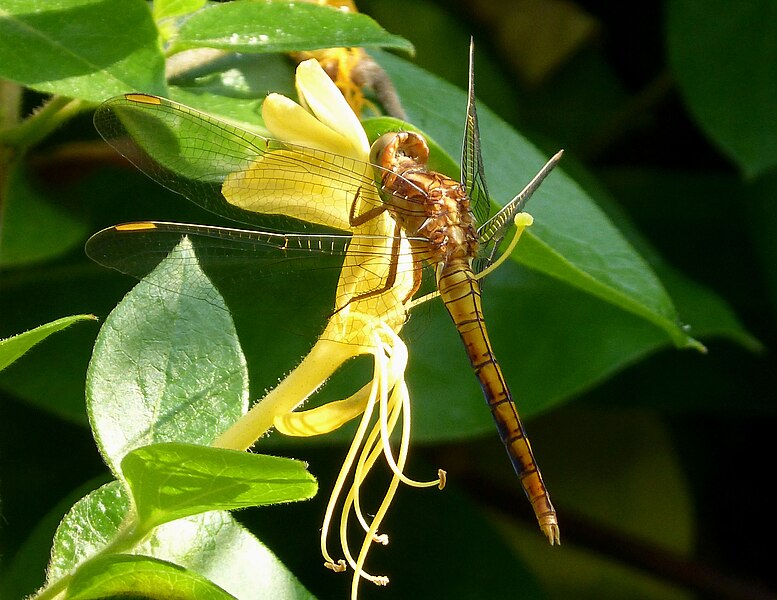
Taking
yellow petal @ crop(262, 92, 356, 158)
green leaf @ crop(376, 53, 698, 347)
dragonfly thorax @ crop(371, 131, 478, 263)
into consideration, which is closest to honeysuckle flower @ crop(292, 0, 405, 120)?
green leaf @ crop(376, 53, 698, 347)

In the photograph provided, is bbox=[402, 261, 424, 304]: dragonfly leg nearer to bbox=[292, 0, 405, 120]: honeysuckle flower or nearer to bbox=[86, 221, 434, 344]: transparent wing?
bbox=[86, 221, 434, 344]: transparent wing

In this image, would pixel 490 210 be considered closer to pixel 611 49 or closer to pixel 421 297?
pixel 421 297

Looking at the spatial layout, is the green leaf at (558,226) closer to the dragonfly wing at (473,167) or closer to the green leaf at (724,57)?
the dragonfly wing at (473,167)

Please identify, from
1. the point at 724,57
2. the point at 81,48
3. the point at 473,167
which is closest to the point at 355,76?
the point at 473,167

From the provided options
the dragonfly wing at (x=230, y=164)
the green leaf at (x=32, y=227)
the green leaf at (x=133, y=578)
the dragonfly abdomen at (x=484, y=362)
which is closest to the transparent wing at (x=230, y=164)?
the dragonfly wing at (x=230, y=164)

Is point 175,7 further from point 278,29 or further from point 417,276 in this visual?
point 417,276
